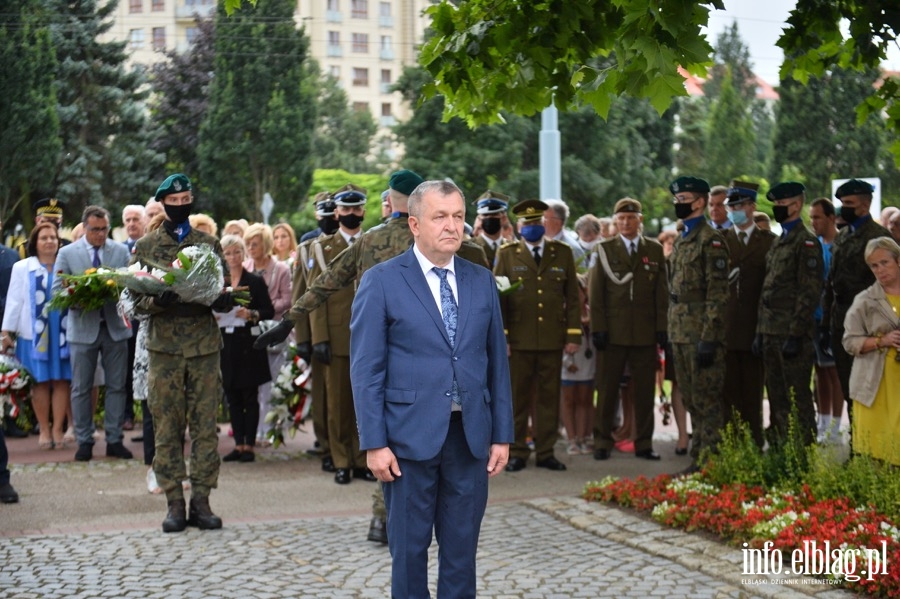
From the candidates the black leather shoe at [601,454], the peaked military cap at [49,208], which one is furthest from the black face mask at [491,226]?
the peaked military cap at [49,208]

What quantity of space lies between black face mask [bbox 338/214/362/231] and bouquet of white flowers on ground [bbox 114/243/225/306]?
2.34 metres

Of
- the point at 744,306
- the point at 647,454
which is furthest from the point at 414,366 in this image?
the point at 647,454

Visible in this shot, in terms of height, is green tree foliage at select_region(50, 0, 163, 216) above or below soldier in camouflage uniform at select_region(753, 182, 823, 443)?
above

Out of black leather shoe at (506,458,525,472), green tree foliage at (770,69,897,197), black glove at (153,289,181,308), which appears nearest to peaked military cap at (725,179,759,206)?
black leather shoe at (506,458,525,472)

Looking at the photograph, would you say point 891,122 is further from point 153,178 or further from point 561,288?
point 153,178

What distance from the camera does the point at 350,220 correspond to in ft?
36.6

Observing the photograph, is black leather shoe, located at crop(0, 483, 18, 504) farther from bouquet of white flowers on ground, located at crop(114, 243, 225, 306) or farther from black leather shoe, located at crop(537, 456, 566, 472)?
black leather shoe, located at crop(537, 456, 566, 472)

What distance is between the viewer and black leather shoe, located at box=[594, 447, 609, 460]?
12.3 meters

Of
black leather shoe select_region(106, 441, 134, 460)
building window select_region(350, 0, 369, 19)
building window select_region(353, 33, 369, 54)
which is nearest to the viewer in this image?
black leather shoe select_region(106, 441, 134, 460)

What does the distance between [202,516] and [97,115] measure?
3377cm

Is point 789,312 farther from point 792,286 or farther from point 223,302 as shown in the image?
point 223,302

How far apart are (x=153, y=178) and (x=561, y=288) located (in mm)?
33774

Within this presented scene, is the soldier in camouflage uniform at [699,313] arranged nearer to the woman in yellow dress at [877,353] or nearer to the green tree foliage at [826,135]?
the woman in yellow dress at [877,353]

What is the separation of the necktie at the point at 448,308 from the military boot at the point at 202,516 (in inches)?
154
